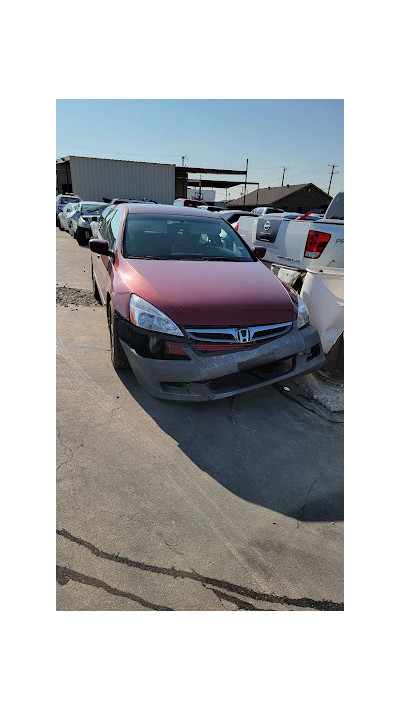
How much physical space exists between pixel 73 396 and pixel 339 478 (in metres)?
2.20

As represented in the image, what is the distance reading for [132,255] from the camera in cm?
357

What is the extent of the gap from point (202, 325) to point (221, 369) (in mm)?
354

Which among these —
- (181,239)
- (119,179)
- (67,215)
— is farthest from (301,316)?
(119,179)

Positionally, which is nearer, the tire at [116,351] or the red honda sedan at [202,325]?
the red honda sedan at [202,325]

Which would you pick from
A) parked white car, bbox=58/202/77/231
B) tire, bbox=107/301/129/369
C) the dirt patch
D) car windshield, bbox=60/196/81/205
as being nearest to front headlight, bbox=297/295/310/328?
tire, bbox=107/301/129/369

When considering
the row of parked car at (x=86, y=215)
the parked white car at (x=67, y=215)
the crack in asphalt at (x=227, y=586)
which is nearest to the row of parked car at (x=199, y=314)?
the crack in asphalt at (x=227, y=586)

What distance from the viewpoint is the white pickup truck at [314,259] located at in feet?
12.7

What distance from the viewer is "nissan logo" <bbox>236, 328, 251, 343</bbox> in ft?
9.18

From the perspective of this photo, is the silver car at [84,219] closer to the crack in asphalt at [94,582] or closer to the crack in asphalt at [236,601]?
the crack in asphalt at [94,582]

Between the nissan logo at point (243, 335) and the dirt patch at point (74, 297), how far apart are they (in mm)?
3740

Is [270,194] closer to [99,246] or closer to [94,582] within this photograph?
[99,246]

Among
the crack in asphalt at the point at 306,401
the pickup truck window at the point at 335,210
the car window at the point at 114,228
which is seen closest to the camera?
the crack in asphalt at the point at 306,401

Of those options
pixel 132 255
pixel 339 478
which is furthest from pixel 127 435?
pixel 132 255

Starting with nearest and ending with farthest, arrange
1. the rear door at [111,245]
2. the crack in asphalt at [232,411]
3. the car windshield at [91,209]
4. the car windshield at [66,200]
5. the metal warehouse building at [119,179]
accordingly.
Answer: the crack in asphalt at [232,411]
the rear door at [111,245]
the car windshield at [91,209]
the car windshield at [66,200]
the metal warehouse building at [119,179]
